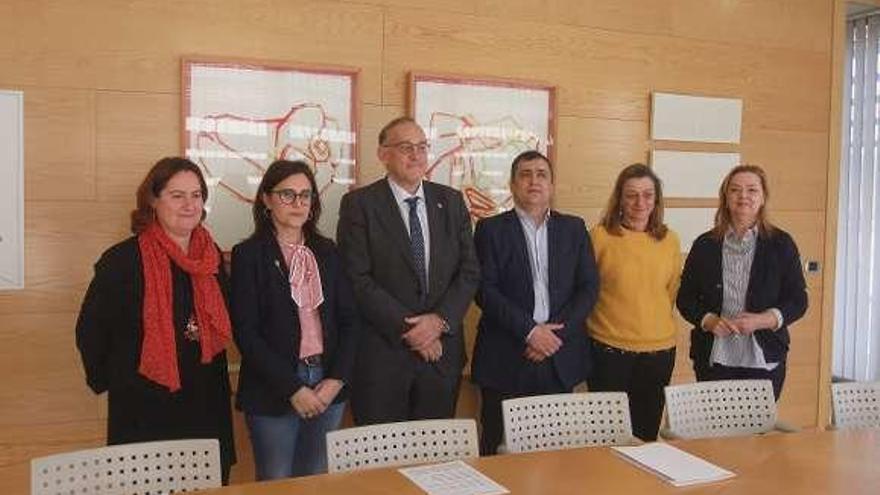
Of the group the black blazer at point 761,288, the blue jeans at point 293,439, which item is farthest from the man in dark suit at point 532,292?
the blue jeans at point 293,439

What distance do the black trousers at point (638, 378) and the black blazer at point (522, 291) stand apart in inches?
3.8

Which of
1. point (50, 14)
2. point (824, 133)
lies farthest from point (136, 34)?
point (824, 133)

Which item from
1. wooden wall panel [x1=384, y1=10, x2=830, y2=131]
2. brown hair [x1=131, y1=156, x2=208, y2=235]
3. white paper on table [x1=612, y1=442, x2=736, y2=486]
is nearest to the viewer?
white paper on table [x1=612, y1=442, x2=736, y2=486]

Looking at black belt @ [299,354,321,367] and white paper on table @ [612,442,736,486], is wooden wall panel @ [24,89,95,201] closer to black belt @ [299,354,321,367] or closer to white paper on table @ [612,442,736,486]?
black belt @ [299,354,321,367]

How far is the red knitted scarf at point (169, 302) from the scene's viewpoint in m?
2.47

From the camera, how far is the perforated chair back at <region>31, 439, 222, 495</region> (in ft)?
6.17

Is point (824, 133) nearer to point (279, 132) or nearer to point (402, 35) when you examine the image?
point (402, 35)

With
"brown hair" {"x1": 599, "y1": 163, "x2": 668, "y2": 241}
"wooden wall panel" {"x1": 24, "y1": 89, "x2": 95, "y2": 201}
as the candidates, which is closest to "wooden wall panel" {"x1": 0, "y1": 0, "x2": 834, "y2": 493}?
"wooden wall panel" {"x1": 24, "y1": 89, "x2": 95, "y2": 201}

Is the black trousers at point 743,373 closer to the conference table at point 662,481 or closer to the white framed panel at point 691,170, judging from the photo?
the conference table at point 662,481

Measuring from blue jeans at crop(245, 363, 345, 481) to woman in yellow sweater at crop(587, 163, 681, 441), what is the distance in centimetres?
114

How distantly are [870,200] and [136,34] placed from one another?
4624 mm

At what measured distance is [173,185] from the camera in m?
2.57

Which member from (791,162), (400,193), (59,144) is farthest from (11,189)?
(791,162)

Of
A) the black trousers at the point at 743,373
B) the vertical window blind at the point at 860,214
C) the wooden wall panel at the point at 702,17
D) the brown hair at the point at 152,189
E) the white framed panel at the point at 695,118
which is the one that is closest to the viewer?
the brown hair at the point at 152,189
